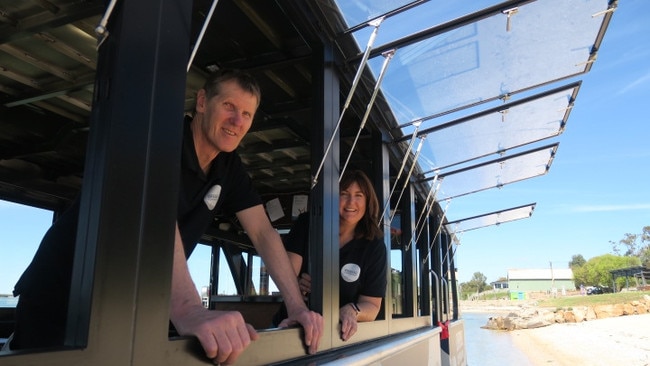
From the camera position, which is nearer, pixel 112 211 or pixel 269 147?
pixel 112 211

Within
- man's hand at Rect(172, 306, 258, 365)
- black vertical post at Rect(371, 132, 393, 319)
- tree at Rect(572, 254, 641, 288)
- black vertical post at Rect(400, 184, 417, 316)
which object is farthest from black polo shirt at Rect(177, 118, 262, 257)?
tree at Rect(572, 254, 641, 288)

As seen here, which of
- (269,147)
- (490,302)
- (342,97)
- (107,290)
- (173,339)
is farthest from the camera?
(490,302)

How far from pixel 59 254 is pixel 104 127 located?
0.44m

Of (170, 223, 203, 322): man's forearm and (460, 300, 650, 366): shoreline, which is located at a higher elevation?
(170, 223, 203, 322): man's forearm

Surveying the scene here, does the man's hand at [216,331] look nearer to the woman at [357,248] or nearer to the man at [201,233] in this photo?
the man at [201,233]

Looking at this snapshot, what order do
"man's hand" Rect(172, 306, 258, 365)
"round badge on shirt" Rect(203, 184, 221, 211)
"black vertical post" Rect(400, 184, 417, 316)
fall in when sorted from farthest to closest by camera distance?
"black vertical post" Rect(400, 184, 417, 316), "round badge on shirt" Rect(203, 184, 221, 211), "man's hand" Rect(172, 306, 258, 365)

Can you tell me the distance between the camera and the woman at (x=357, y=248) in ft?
8.04

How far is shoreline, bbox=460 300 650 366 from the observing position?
14227 millimetres

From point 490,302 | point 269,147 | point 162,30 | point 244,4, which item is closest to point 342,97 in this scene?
point 244,4

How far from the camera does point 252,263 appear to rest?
6.27 m

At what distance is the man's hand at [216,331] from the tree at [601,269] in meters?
79.8

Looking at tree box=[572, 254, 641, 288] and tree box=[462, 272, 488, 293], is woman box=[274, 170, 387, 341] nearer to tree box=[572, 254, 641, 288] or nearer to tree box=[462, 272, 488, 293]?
tree box=[572, 254, 641, 288]

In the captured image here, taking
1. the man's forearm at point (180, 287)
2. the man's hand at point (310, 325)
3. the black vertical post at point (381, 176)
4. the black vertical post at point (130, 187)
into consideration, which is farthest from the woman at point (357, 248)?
the black vertical post at point (130, 187)

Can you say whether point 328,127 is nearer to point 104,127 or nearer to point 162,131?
point 162,131
